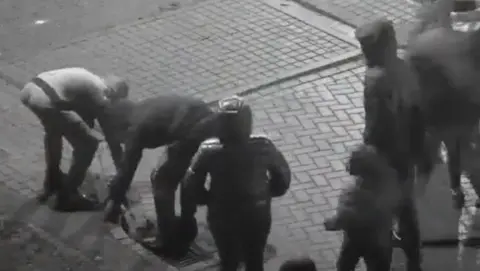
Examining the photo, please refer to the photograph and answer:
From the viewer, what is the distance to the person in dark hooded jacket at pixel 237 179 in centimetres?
643

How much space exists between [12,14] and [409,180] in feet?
24.7

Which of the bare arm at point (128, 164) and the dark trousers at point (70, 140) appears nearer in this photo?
the bare arm at point (128, 164)

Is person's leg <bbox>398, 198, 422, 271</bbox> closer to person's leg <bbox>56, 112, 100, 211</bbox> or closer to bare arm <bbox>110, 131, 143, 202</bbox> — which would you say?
bare arm <bbox>110, 131, 143, 202</bbox>

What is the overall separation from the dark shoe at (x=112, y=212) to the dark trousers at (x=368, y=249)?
2.24m

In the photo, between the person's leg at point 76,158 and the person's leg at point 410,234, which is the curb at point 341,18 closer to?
the person's leg at point 410,234

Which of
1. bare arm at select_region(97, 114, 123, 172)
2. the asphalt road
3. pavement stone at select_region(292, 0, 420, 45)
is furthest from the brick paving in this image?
the asphalt road

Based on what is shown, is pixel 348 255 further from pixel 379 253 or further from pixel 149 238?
pixel 149 238

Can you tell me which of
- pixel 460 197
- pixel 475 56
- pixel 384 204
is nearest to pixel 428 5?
pixel 475 56

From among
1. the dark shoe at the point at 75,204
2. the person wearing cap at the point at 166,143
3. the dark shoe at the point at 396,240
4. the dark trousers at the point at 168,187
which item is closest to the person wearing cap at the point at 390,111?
the dark shoe at the point at 396,240

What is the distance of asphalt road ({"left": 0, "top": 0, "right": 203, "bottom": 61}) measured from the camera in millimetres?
11953

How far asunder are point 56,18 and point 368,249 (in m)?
7.35

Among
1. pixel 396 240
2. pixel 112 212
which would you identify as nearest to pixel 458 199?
pixel 396 240

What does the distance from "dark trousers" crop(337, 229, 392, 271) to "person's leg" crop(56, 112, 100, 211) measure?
8.68ft

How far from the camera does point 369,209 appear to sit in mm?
6418
